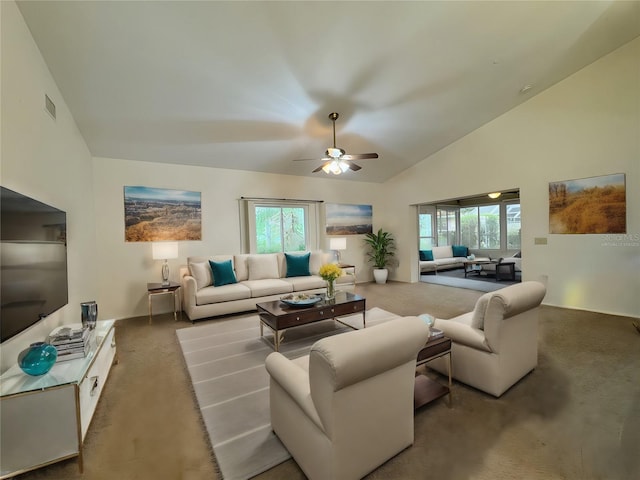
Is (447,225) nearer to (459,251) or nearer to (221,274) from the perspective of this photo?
(459,251)

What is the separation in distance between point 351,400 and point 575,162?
5334mm

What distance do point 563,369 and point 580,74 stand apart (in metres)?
4.45

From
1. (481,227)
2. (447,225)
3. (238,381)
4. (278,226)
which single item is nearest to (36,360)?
(238,381)

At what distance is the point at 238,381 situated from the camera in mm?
2498

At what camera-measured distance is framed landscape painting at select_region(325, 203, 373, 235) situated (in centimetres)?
680

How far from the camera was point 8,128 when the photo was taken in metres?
1.86

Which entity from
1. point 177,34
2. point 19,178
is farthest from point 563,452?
point 177,34

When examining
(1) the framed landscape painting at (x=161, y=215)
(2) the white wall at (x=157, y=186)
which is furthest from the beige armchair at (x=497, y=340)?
(1) the framed landscape painting at (x=161, y=215)

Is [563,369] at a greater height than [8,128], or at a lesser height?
lesser

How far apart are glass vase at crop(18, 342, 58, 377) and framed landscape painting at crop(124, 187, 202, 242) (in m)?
3.31

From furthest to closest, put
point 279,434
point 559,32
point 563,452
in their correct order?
point 559,32
point 279,434
point 563,452

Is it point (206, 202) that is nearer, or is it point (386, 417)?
point (386, 417)

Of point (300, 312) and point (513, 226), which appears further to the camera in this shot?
point (513, 226)

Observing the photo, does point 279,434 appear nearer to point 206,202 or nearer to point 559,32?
point 206,202
